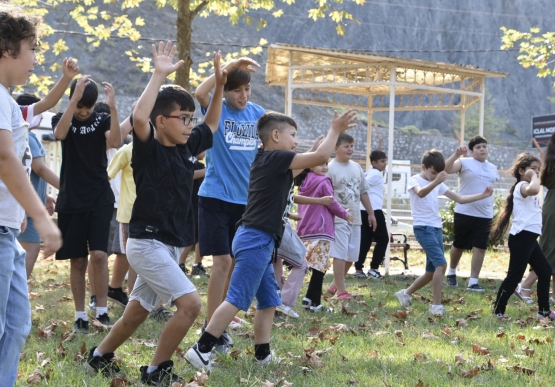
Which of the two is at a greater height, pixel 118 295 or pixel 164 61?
pixel 164 61

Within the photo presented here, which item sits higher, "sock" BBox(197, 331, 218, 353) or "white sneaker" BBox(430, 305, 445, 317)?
"sock" BBox(197, 331, 218, 353)

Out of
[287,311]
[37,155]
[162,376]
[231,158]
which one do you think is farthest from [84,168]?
[162,376]

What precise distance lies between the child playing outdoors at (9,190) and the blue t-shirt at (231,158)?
91.0 inches

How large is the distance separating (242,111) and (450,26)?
281 ft

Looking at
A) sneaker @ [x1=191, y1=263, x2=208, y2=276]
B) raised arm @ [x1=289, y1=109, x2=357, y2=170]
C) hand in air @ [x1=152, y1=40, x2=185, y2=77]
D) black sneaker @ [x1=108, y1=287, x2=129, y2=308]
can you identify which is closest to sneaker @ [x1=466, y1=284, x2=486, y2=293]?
sneaker @ [x1=191, y1=263, x2=208, y2=276]

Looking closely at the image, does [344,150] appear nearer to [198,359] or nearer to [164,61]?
[198,359]

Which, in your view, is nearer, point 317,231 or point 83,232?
point 83,232

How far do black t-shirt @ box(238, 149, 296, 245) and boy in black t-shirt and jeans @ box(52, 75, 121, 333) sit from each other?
159 cm

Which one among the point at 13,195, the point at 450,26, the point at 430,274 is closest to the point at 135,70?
the point at 450,26

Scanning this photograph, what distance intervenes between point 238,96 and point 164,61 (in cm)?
141

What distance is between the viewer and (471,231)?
33.1 feet

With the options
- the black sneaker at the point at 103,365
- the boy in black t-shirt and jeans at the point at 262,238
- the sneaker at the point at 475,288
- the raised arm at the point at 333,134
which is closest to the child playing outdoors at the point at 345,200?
the sneaker at the point at 475,288

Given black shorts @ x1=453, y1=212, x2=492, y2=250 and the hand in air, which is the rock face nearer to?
black shorts @ x1=453, y1=212, x2=492, y2=250

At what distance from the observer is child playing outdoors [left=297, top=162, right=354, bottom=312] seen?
23.9 feet
